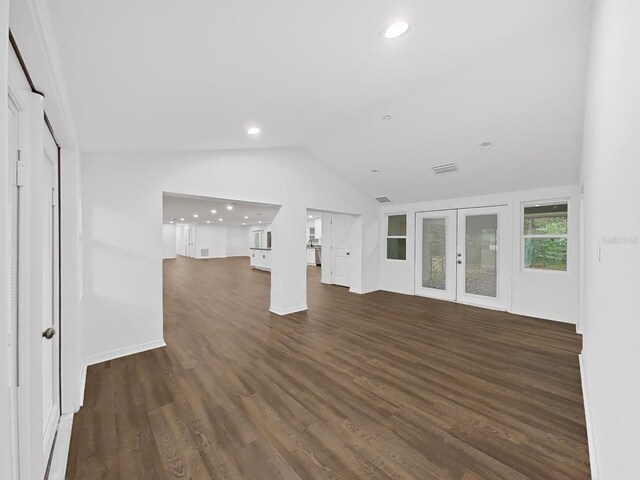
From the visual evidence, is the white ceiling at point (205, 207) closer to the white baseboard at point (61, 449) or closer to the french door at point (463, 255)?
the white baseboard at point (61, 449)

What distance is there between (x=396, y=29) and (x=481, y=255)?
190 inches

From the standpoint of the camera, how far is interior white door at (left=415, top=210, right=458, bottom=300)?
229 inches

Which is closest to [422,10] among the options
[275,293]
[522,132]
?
[522,132]

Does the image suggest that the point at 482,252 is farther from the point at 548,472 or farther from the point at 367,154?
the point at 548,472

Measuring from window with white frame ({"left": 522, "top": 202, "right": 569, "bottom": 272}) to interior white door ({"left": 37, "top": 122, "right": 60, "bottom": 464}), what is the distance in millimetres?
6168

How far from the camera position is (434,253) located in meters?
6.16

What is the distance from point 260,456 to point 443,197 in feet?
17.7

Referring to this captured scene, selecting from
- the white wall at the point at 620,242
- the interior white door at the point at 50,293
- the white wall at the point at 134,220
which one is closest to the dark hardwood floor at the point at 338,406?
the interior white door at the point at 50,293

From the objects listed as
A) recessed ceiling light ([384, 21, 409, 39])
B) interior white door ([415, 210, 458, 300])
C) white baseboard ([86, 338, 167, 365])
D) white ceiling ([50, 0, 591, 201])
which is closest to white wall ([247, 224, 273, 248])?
interior white door ([415, 210, 458, 300])

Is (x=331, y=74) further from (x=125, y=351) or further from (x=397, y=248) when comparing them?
(x=397, y=248)

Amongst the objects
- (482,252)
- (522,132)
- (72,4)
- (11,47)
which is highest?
(522,132)

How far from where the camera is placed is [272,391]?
2418mm

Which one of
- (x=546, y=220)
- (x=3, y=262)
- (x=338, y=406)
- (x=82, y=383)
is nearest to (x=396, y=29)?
(x=3, y=262)

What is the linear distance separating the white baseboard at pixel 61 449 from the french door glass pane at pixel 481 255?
239 inches
